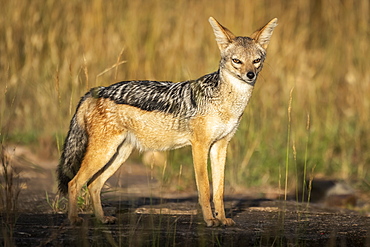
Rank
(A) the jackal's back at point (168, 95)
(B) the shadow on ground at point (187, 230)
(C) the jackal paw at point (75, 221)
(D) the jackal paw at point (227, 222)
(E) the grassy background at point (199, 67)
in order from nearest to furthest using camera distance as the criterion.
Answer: (B) the shadow on ground at point (187, 230)
(C) the jackal paw at point (75, 221)
(D) the jackal paw at point (227, 222)
(A) the jackal's back at point (168, 95)
(E) the grassy background at point (199, 67)

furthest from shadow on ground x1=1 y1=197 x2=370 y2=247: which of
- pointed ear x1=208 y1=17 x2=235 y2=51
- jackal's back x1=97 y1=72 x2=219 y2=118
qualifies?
pointed ear x1=208 y1=17 x2=235 y2=51

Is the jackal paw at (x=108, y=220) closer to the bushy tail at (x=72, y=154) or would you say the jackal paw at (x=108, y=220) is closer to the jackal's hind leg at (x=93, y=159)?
the jackal's hind leg at (x=93, y=159)

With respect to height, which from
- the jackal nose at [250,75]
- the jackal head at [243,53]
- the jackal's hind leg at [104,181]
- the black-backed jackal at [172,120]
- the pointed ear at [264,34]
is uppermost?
the pointed ear at [264,34]

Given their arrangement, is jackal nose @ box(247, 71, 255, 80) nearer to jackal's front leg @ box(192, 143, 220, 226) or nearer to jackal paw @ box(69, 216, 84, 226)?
jackal's front leg @ box(192, 143, 220, 226)

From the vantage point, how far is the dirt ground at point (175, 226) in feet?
15.6

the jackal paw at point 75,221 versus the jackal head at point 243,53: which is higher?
the jackal head at point 243,53

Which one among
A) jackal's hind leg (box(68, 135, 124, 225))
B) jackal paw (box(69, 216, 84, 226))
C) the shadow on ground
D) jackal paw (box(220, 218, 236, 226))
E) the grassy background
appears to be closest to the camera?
the shadow on ground

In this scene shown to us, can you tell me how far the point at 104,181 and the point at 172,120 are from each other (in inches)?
38.4

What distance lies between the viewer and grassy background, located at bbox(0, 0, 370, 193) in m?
9.61

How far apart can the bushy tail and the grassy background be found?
3.14 m

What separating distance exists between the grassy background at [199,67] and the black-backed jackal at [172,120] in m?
3.06

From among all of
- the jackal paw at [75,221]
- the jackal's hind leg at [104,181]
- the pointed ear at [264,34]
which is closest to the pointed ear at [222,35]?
the pointed ear at [264,34]

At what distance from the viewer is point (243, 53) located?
227 inches

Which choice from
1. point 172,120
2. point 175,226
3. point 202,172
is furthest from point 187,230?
point 172,120
